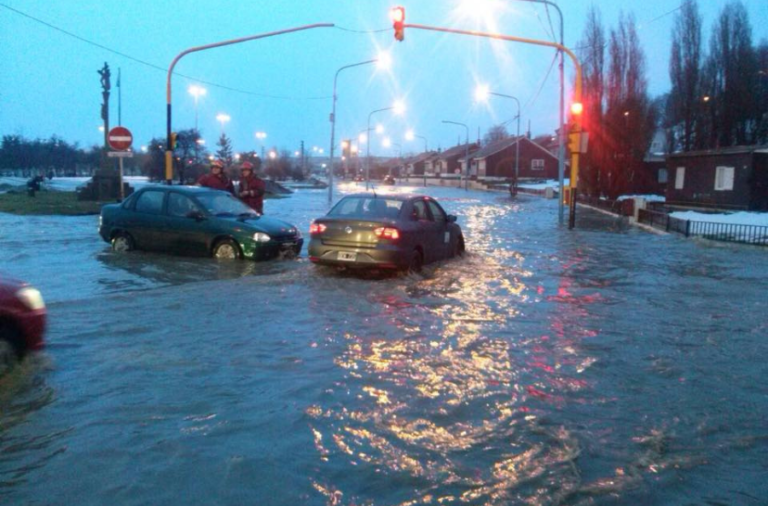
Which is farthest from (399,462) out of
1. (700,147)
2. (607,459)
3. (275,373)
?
(700,147)

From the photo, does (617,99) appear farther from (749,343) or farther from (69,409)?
(69,409)

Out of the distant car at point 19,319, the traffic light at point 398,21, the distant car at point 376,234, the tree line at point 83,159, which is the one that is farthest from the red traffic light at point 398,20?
the tree line at point 83,159

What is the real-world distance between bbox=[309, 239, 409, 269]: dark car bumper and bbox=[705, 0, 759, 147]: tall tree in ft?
129

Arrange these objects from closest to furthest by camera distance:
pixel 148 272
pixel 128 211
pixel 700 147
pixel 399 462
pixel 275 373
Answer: pixel 399 462 < pixel 275 373 < pixel 148 272 < pixel 128 211 < pixel 700 147

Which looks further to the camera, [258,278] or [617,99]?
[617,99]

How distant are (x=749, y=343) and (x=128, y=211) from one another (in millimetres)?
11034

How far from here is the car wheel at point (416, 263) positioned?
1154cm

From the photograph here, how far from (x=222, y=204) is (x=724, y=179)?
86.2 feet

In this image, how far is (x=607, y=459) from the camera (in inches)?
175

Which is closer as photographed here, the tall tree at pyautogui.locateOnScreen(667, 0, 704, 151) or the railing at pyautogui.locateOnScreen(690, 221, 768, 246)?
the railing at pyautogui.locateOnScreen(690, 221, 768, 246)

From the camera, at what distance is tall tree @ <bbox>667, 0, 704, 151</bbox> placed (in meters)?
43.9

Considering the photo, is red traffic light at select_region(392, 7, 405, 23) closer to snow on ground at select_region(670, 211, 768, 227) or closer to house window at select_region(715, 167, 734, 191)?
snow on ground at select_region(670, 211, 768, 227)

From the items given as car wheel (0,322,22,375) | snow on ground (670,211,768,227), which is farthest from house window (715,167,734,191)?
car wheel (0,322,22,375)

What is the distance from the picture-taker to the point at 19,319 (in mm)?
5699
